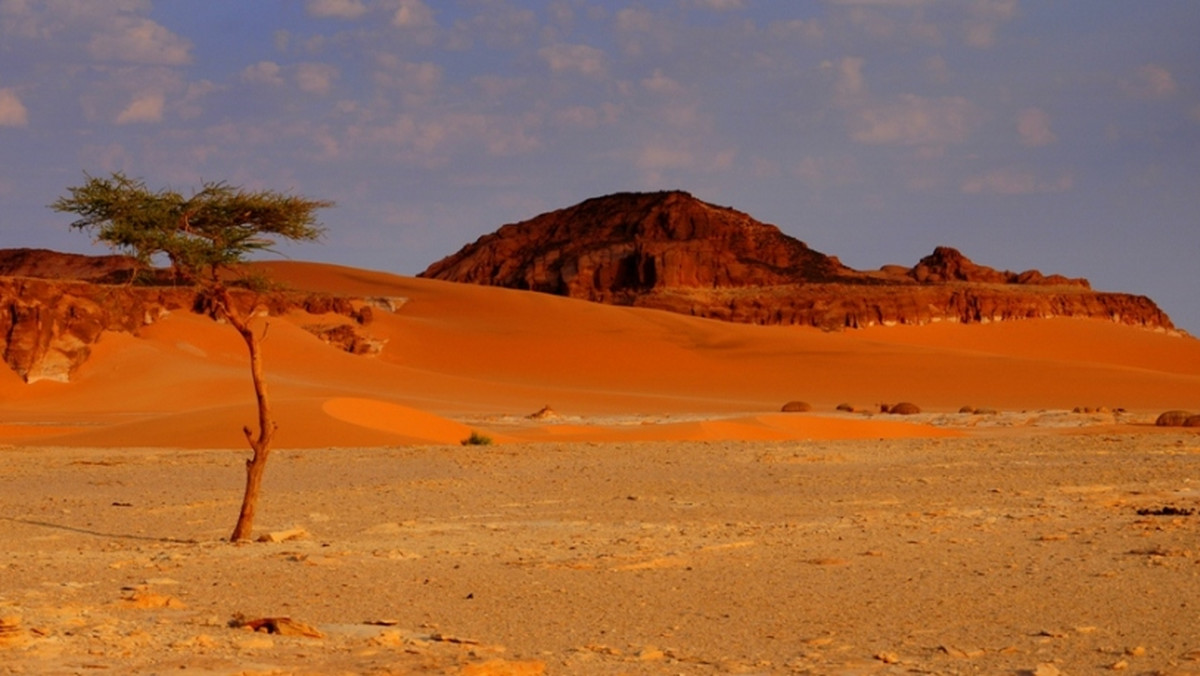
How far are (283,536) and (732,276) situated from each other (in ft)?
315

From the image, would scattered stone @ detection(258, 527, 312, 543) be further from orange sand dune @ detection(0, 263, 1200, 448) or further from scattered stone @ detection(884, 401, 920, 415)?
scattered stone @ detection(884, 401, 920, 415)

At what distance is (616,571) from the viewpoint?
11953 mm

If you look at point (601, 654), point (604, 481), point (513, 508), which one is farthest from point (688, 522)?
point (601, 654)

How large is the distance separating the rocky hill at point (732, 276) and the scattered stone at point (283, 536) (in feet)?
278

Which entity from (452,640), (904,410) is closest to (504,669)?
(452,640)

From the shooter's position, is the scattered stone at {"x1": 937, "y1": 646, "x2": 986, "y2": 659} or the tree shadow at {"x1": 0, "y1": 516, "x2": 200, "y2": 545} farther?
the tree shadow at {"x1": 0, "y1": 516, "x2": 200, "y2": 545}

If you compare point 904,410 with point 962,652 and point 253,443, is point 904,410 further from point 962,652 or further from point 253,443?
point 962,652

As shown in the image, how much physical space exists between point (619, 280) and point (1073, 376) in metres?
43.0

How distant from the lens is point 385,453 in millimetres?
25734

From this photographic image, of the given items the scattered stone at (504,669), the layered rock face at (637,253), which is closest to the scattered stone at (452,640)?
the scattered stone at (504,669)

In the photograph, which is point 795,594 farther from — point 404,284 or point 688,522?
point 404,284

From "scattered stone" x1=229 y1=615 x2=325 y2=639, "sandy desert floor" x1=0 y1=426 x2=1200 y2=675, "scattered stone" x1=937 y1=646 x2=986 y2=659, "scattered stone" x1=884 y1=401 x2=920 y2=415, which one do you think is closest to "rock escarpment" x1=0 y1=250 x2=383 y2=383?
"sandy desert floor" x1=0 y1=426 x2=1200 y2=675

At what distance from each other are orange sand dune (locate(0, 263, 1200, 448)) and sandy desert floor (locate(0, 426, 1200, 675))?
11132 millimetres

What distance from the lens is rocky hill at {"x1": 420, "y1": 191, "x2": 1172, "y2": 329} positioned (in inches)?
3986
